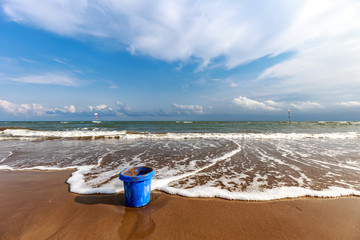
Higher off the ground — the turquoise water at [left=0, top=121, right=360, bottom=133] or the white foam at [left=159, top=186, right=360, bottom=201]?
the turquoise water at [left=0, top=121, right=360, bottom=133]

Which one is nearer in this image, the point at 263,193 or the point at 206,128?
the point at 263,193

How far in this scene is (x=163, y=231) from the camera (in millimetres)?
2697

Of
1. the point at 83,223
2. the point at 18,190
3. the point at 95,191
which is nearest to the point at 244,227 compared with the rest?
the point at 83,223

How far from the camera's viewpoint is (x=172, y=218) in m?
3.05

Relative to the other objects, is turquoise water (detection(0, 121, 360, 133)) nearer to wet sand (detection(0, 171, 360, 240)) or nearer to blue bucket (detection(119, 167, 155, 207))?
wet sand (detection(0, 171, 360, 240))

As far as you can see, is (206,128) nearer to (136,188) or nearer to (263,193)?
(263,193)

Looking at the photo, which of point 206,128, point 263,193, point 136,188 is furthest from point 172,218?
point 206,128

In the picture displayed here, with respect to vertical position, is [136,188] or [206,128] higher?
[206,128]

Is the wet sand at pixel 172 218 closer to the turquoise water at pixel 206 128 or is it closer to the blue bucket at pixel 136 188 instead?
the blue bucket at pixel 136 188

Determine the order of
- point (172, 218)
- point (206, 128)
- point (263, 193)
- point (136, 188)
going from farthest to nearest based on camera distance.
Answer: point (206, 128) → point (263, 193) → point (136, 188) → point (172, 218)

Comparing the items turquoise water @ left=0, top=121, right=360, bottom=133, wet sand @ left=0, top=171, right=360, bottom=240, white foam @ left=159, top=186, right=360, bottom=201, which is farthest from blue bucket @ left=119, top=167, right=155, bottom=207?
turquoise water @ left=0, top=121, right=360, bottom=133

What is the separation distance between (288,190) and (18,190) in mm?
7595

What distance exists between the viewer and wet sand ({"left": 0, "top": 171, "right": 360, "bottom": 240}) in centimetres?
264

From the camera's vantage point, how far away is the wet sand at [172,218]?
264cm
